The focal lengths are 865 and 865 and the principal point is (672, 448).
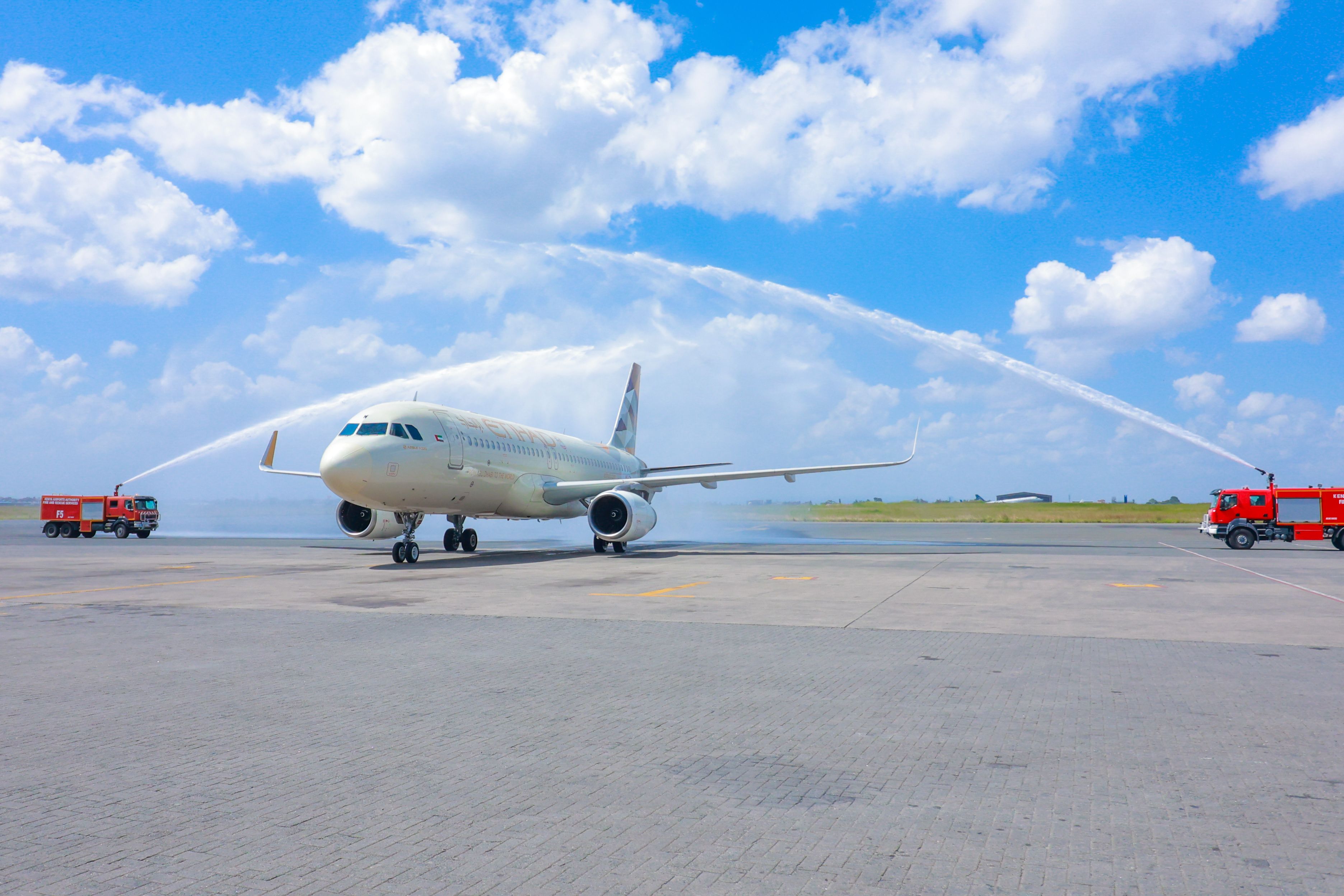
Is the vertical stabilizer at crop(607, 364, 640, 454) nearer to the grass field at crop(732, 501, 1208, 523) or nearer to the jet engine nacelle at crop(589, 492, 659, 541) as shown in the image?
the jet engine nacelle at crop(589, 492, 659, 541)

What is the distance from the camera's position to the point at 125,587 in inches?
634

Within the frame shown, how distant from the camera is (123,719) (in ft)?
20.1

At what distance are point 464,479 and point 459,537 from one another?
493 cm

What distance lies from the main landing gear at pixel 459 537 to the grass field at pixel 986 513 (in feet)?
147

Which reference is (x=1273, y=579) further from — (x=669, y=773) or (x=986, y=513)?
(x=986, y=513)

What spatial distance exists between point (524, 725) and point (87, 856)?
2749 mm

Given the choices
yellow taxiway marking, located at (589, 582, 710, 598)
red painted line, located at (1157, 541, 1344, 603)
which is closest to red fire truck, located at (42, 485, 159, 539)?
yellow taxiway marking, located at (589, 582, 710, 598)

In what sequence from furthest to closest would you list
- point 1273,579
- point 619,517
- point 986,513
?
point 986,513
point 619,517
point 1273,579

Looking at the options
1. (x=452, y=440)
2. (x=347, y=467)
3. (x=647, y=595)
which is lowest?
(x=647, y=595)

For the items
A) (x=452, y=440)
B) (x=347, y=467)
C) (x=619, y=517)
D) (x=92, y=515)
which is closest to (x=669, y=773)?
(x=347, y=467)

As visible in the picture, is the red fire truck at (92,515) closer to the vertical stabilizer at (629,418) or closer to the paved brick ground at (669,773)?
the vertical stabilizer at (629,418)

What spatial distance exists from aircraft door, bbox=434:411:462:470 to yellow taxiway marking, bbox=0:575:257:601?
258 inches

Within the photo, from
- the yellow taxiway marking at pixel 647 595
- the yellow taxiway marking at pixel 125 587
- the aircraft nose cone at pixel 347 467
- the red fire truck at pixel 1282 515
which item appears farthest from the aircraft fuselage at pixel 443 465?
the red fire truck at pixel 1282 515

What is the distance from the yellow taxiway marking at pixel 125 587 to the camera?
14391 millimetres
